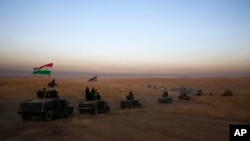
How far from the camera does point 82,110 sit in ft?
78.6

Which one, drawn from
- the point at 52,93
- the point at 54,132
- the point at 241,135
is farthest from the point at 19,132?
the point at 241,135

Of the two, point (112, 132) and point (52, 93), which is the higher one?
point (52, 93)

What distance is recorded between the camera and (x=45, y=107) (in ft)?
61.3

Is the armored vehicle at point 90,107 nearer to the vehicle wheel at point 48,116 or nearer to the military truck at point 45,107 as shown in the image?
the military truck at point 45,107

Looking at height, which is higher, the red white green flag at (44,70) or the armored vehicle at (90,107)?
the red white green flag at (44,70)

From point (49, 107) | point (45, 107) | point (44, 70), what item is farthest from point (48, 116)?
point (44, 70)

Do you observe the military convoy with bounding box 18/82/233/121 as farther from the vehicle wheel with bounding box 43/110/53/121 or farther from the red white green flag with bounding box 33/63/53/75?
the red white green flag with bounding box 33/63/53/75

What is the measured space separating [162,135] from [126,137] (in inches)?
69.3

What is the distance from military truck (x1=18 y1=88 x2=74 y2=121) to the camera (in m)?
18.5

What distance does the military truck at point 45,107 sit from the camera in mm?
18469

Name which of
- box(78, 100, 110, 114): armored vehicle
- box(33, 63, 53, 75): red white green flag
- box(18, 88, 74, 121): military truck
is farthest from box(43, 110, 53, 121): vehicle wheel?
box(78, 100, 110, 114): armored vehicle

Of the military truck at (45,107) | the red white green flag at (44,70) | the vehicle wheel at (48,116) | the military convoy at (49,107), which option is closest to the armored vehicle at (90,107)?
the military convoy at (49,107)

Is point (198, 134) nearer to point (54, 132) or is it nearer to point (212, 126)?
point (212, 126)

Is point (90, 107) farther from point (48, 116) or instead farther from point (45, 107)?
point (45, 107)
